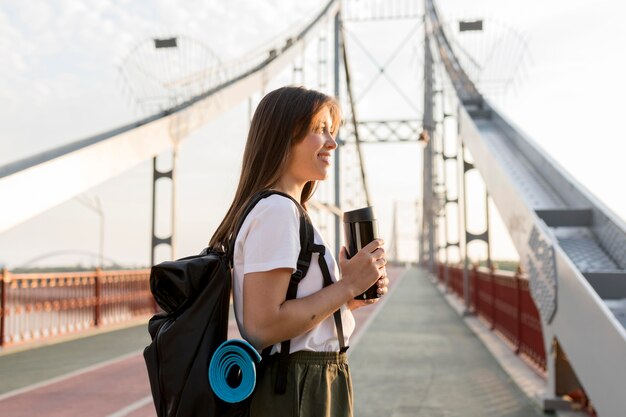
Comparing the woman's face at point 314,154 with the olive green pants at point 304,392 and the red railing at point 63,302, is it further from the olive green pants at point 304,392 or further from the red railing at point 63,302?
the red railing at point 63,302

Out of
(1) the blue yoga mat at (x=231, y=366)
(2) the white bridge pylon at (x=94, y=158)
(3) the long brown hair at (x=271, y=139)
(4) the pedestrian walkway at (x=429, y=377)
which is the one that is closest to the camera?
(1) the blue yoga mat at (x=231, y=366)

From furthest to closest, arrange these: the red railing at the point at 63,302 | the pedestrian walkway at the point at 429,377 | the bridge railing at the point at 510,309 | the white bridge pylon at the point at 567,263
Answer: the red railing at the point at 63,302 < the bridge railing at the point at 510,309 < the pedestrian walkway at the point at 429,377 < the white bridge pylon at the point at 567,263

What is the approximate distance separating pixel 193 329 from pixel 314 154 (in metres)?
0.50

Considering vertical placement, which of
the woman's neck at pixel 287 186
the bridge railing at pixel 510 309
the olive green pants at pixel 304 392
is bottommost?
the bridge railing at pixel 510 309

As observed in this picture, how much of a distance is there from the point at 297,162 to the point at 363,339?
696cm

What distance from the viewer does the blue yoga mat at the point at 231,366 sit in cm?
127

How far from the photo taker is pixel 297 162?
1487mm

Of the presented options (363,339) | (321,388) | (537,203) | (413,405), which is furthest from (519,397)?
(321,388)

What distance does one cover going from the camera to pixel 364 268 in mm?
1396

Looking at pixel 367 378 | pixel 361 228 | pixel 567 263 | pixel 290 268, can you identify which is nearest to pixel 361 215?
pixel 361 228

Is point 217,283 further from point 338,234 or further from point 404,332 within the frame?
point 338,234

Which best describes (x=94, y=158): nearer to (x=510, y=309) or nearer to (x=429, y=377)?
(x=429, y=377)

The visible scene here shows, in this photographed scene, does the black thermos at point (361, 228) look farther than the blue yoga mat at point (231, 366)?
Yes

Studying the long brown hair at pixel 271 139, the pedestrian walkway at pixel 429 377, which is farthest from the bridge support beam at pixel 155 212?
the long brown hair at pixel 271 139
